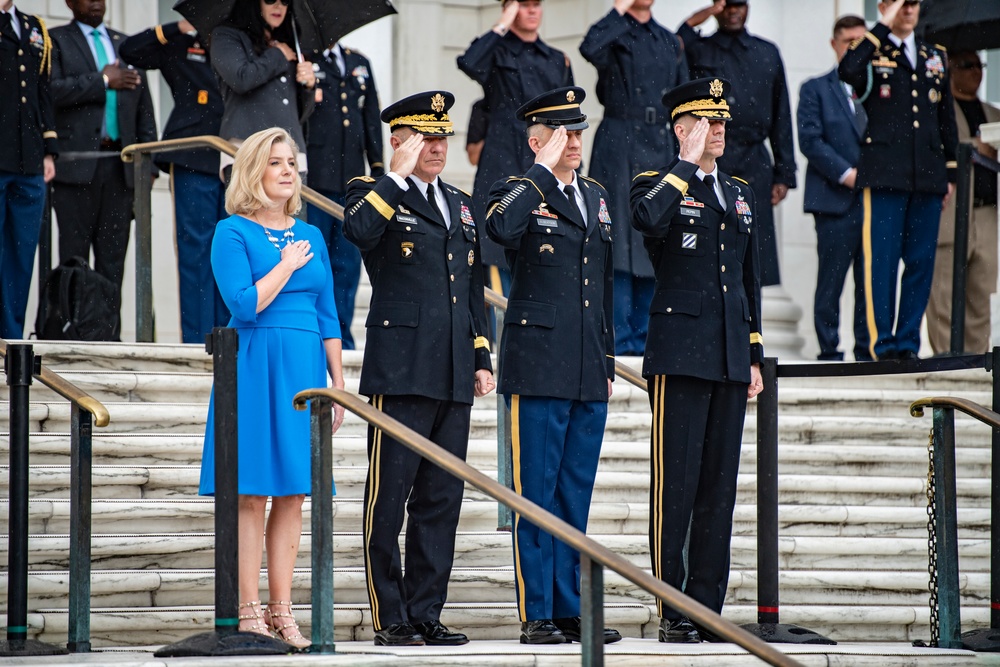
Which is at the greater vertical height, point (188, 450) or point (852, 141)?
point (852, 141)

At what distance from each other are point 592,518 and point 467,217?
1.57 meters

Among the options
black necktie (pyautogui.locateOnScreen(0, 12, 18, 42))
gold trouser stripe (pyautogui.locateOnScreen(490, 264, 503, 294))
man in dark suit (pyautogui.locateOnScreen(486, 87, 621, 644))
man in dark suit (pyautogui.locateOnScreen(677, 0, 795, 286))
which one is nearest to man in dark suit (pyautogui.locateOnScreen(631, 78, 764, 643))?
man in dark suit (pyautogui.locateOnScreen(486, 87, 621, 644))

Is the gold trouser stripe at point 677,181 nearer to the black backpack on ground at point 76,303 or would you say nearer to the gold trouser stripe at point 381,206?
the gold trouser stripe at point 381,206

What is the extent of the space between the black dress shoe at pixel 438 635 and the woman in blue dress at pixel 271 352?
17.1 inches

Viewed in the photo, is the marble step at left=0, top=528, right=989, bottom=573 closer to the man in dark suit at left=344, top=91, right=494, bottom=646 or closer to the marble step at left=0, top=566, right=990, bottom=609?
the marble step at left=0, top=566, right=990, bottom=609

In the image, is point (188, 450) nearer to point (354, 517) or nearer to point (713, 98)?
point (354, 517)

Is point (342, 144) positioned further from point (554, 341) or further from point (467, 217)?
point (554, 341)

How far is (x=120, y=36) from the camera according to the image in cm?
966

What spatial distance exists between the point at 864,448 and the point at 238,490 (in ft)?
12.7

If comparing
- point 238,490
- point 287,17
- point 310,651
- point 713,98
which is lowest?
point 310,651

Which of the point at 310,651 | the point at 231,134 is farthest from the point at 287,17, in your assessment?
the point at 310,651

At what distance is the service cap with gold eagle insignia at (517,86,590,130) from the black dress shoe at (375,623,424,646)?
1878 millimetres

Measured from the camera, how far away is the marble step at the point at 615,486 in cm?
662

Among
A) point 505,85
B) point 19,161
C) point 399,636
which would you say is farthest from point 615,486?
point 19,161
